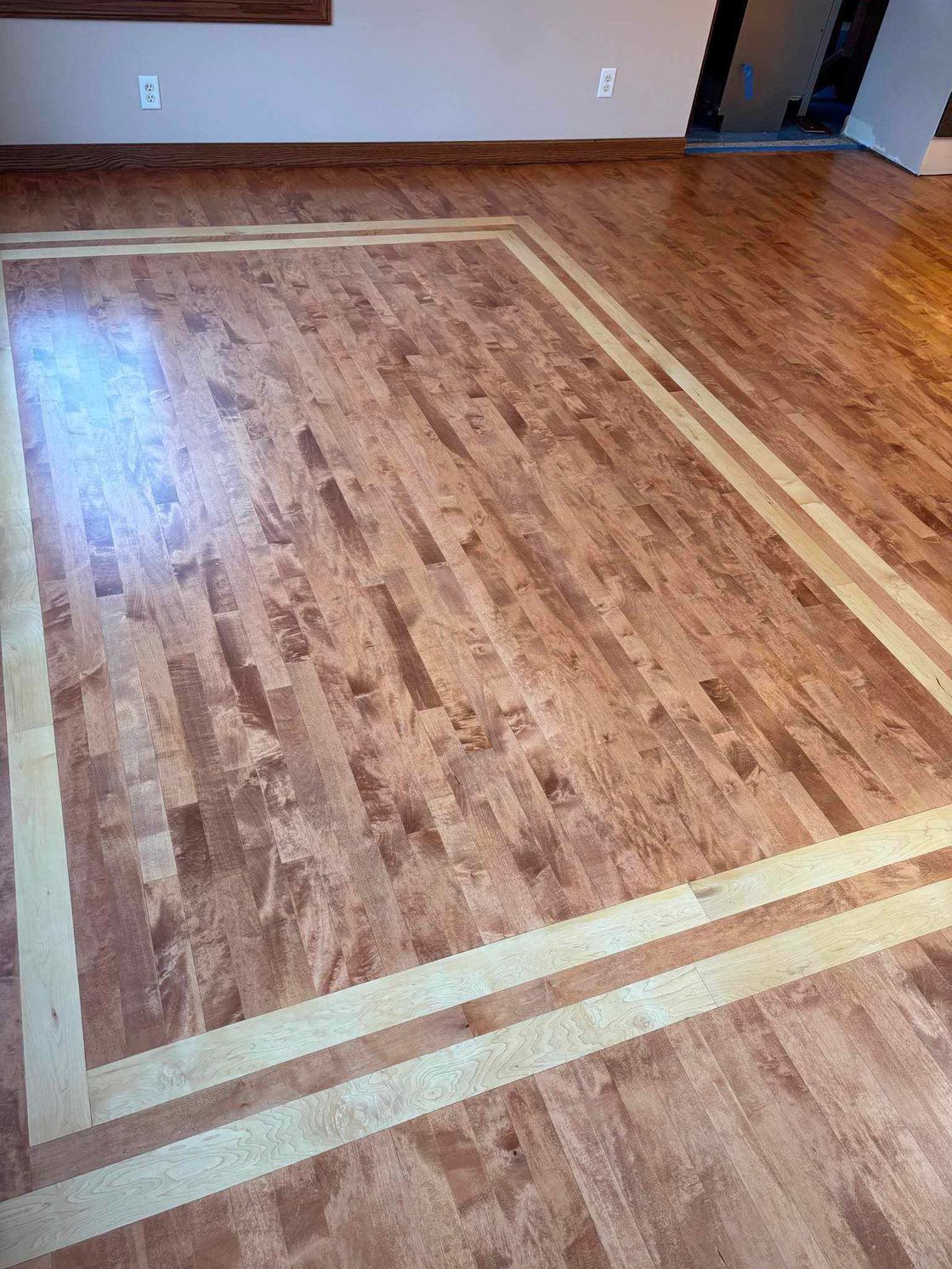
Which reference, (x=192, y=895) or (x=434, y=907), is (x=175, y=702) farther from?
(x=434, y=907)

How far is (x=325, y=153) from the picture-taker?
13.2ft

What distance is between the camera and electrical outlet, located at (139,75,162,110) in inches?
143

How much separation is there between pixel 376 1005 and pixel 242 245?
2806mm

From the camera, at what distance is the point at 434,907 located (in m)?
1.66

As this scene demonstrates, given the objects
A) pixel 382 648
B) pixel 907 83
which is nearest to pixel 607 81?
pixel 907 83

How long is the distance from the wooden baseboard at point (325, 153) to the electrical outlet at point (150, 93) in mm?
141

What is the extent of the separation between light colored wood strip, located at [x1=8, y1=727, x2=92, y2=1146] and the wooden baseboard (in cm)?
276

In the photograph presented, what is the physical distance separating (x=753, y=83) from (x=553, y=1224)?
5.18m

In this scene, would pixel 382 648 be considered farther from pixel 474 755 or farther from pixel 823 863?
pixel 823 863

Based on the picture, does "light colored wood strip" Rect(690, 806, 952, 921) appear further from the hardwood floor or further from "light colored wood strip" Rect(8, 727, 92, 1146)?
"light colored wood strip" Rect(8, 727, 92, 1146)

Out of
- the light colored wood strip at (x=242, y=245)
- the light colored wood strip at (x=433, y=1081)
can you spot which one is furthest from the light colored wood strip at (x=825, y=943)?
the light colored wood strip at (x=242, y=245)

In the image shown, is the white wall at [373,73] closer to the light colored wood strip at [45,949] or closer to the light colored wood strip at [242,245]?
the light colored wood strip at [242,245]

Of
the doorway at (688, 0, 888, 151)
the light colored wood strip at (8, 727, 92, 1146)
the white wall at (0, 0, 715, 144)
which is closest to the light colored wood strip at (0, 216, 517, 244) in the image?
the white wall at (0, 0, 715, 144)

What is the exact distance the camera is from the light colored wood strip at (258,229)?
131 inches
